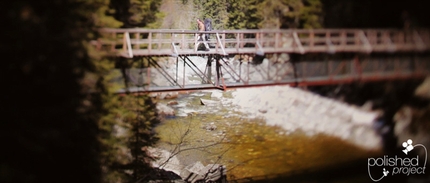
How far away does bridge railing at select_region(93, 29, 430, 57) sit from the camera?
2.91 meters

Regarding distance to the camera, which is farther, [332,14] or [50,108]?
[332,14]

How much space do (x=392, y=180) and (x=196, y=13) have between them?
2.26 metres

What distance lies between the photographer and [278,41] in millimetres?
3225

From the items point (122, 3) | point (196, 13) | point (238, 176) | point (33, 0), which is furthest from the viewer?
point (238, 176)

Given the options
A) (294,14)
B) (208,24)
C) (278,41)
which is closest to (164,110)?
(208,24)

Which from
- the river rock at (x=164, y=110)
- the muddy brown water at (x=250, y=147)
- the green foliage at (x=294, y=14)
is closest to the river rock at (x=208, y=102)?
the muddy brown water at (x=250, y=147)

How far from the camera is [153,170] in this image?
355 cm

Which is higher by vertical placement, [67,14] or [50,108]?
[67,14]

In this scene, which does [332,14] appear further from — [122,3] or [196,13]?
[122,3]

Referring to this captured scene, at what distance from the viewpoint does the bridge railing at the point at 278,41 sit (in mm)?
2912

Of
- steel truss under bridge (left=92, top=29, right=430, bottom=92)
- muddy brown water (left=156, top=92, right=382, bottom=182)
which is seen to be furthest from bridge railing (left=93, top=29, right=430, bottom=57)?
muddy brown water (left=156, top=92, right=382, bottom=182)

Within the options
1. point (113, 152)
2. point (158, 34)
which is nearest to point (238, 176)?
point (113, 152)

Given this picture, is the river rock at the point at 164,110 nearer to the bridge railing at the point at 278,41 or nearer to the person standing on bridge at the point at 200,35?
the bridge railing at the point at 278,41

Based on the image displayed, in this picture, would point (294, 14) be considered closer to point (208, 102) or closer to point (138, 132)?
point (208, 102)
